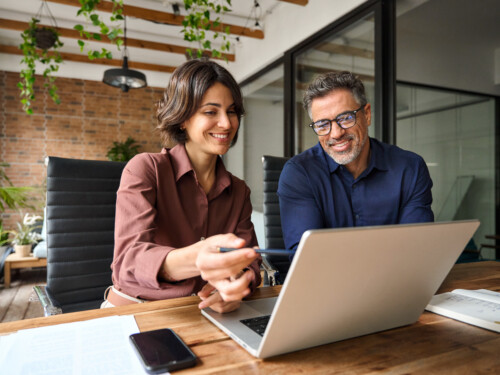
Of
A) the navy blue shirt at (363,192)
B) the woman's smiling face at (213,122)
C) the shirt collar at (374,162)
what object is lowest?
the navy blue shirt at (363,192)

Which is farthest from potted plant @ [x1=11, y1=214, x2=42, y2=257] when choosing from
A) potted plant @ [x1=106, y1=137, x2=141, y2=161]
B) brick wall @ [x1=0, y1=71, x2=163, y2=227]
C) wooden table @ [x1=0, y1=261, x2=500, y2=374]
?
wooden table @ [x1=0, y1=261, x2=500, y2=374]

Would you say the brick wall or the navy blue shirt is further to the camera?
the brick wall

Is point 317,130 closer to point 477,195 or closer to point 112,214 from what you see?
point 112,214

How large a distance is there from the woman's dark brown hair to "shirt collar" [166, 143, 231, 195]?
3.6 inches

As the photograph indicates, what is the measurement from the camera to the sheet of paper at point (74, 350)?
548mm

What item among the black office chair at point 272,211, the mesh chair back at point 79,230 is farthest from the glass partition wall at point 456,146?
the mesh chair back at point 79,230

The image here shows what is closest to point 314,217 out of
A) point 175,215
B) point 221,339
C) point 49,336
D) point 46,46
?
point 175,215

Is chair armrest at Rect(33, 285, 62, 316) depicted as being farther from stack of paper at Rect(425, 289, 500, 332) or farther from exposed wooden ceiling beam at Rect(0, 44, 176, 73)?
exposed wooden ceiling beam at Rect(0, 44, 176, 73)

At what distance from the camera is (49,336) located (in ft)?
2.19

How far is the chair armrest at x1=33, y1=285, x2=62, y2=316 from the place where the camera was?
1.11 m

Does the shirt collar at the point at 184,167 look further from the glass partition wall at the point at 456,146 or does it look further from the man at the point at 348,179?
the glass partition wall at the point at 456,146

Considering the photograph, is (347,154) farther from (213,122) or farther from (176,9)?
(176,9)

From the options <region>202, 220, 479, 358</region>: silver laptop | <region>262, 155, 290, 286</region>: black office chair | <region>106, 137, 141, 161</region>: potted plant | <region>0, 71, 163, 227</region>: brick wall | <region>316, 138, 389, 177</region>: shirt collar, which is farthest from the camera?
<region>106, 137, 141, 161</region>: potted plant

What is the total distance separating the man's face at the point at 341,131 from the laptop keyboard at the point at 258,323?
2.98ft
